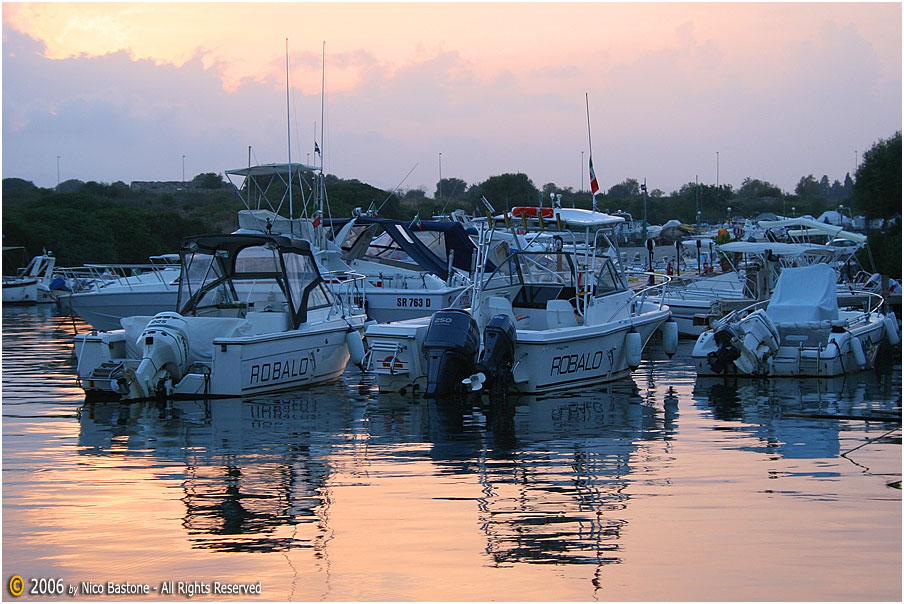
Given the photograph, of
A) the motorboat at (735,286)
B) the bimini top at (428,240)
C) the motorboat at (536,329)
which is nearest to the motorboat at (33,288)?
the bimini top at (428,240)

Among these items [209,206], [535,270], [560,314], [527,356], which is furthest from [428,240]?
[209,206]

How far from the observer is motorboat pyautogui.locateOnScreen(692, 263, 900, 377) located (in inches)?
692

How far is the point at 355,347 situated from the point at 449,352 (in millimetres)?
2830

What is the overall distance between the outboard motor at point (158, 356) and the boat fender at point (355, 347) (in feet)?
9.70

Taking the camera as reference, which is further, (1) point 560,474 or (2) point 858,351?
(2) point 858,351

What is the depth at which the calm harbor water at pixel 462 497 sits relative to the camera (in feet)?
23.3

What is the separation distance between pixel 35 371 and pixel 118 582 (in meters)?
13.7

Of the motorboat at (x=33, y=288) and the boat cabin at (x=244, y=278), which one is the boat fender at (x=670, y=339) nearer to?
the boat cabin at (x=244, y=278)

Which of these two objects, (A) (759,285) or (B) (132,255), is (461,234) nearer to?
(A) (759,285)

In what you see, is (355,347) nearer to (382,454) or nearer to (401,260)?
(382,454)

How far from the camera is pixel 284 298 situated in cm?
1625

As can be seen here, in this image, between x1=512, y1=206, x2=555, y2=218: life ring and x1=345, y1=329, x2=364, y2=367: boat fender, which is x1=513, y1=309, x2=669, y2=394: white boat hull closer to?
x1=512, y1=206, x2=555, y2=218: life ring

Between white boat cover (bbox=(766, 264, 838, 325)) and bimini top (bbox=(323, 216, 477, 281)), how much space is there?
36.4 feet

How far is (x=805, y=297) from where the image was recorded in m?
19.8
